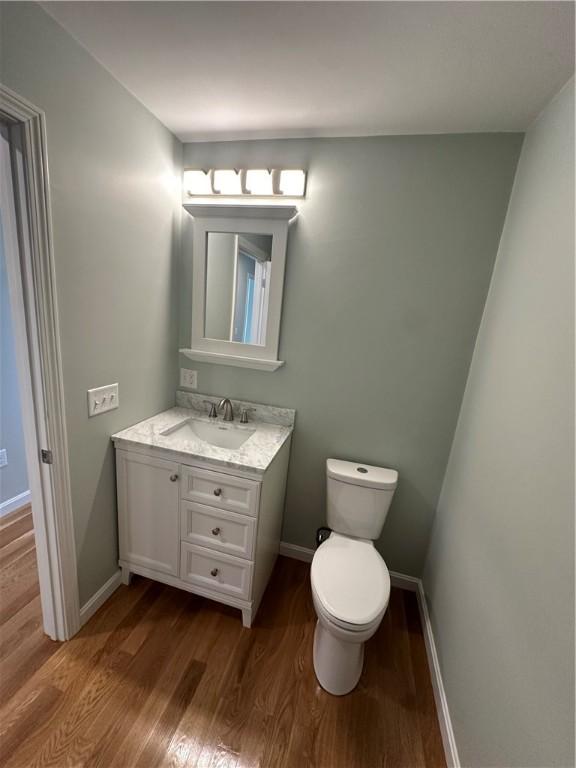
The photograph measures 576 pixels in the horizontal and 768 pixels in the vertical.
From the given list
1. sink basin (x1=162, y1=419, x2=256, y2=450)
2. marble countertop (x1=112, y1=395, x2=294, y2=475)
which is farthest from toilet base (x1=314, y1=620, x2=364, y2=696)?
sink basin (x1=162, y1=419, x2=256, y2=450)

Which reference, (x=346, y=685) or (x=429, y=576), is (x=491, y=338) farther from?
(x=346, y=685)

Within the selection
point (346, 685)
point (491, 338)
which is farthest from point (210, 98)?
point (346, 685)

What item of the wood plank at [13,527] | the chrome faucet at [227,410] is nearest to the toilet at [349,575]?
the chrome faucet at [227,410]

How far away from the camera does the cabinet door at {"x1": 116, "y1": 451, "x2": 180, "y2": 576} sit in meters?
1.44

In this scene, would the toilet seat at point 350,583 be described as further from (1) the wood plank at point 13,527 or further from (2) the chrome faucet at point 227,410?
(1) the wood plank at point 13,527

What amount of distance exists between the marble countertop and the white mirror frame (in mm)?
293

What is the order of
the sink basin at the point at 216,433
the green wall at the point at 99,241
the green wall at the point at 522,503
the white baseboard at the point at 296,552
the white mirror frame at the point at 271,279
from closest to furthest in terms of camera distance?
the green wall at the point at 522,503 → the green wall at the point at 99,241 → the white mirror frame at the point at 271,279 → the sink basin at the point at 216,433 → the white baseboard at the point at 296,552

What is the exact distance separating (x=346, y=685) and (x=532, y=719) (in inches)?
30.4

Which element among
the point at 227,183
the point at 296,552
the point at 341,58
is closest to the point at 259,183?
the point at 227,183

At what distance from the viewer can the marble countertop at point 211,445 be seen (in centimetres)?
133

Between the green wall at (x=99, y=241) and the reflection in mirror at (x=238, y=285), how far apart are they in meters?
0.24

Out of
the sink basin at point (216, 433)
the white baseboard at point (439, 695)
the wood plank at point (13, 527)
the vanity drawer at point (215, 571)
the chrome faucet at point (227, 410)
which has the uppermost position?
the chrome faucet at point (227, 410)

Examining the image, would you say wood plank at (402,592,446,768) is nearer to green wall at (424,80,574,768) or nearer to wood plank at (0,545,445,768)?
wood plank at (0,545,445,768)

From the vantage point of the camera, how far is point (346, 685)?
1250 millimetres
